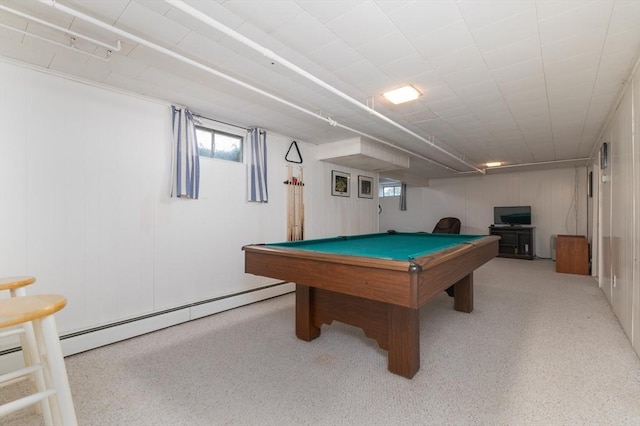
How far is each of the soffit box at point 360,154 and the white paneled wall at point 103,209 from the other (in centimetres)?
165

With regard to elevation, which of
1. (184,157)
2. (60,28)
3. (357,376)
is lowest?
(357,376)

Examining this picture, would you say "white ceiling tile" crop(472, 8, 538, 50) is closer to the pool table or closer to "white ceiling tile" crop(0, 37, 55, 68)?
the pool table

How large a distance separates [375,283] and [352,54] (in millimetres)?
1737

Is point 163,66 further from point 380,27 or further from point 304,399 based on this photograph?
point 304,399

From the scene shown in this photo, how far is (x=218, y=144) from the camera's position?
3.71 meters

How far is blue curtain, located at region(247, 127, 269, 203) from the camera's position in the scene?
155 inches

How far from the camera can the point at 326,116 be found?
354 centimetres

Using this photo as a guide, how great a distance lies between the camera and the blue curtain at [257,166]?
12.9 feet

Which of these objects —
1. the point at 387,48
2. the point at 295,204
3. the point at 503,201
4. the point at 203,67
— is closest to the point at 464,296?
the point at 295,204

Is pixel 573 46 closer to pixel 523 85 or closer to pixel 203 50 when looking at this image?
pixel 523 85

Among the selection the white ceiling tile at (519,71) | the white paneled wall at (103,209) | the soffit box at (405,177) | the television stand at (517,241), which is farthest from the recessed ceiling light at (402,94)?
the television stand at (517,241)

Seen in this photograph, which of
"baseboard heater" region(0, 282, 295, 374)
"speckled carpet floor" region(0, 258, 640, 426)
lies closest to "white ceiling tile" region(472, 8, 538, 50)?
"speckled carpet floor" region(0, 258, 640, 426)

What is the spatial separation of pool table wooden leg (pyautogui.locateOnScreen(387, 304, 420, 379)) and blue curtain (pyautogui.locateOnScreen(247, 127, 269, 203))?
2507mm

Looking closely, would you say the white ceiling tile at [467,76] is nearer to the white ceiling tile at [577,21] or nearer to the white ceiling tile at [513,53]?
the white ceiling tile at [513,53]
